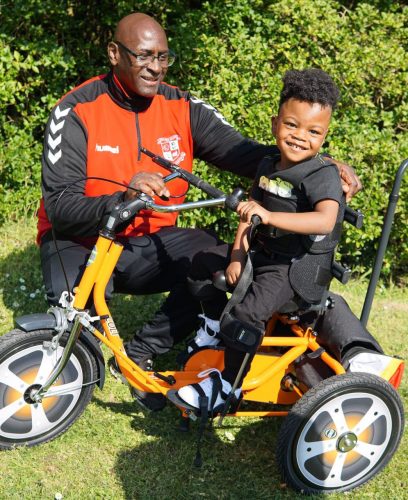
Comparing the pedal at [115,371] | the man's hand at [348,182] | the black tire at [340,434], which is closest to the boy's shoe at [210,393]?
the black tire at [340,434]

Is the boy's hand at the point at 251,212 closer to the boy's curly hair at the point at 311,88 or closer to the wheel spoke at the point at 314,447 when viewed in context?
the boy's curly hair at the point at 311,88

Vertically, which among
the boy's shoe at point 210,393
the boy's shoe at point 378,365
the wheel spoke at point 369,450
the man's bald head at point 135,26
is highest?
the man's bald head at point 135,26

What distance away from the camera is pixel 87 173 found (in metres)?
4.10

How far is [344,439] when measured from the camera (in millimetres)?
3438

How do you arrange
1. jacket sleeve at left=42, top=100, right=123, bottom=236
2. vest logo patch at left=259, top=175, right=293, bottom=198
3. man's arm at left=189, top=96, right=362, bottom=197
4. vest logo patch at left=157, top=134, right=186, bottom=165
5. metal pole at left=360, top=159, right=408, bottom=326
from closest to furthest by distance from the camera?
vest logo patch at left=259, top=175, right=293, bottom=198 < jacket sleeve at left=42, top=100, right=123, bottom=236 < metal pole at left=360, top=159, right=408, bottom=326 < vest logo patch at left=157, top=134, right=186, bottom=165 < man's arm at left=189, top=96, right=362, bottom=197

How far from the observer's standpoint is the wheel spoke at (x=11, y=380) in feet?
11.4

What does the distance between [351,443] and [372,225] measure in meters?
2.53

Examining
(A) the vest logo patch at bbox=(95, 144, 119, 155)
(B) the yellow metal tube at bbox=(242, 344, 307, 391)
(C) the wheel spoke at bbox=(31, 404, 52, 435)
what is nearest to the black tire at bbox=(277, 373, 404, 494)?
(B) the yellow metal tube at bbox=(242, 344, 307, 391)

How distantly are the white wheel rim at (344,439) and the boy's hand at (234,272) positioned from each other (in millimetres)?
706

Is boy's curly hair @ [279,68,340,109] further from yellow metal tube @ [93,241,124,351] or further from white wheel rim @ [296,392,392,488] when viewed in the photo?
white wheel rim @ [296,392,392,488]

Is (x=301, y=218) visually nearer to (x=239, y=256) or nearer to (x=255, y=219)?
(x=255, y=219)

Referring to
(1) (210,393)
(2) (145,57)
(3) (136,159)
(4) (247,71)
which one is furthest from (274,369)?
(4) (247,71)

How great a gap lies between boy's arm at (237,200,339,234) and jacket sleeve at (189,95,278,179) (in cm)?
119

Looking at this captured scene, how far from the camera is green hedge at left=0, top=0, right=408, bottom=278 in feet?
18.6
